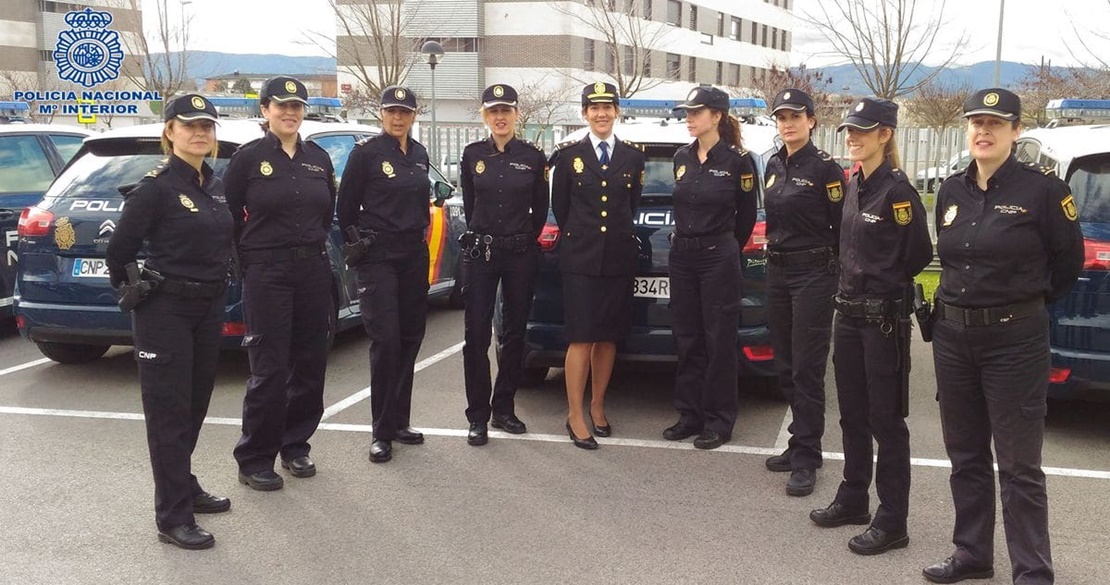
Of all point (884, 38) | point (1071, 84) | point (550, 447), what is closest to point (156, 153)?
point (550, 447)

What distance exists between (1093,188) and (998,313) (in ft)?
7.76

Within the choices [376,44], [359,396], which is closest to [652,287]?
[359,396]

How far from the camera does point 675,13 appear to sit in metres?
56.3

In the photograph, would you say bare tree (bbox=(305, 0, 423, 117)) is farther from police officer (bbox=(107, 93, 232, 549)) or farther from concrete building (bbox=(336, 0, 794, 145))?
police officer (bbox=(107, 93, 232, 549))

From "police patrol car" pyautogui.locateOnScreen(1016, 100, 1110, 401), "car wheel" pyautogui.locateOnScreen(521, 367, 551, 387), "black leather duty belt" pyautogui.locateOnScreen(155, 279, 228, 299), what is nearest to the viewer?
"black leather duty belt" pyautogui.locateOnScreen(155, 279, 228, 299)

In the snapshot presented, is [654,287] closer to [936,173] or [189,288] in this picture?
[189,288]

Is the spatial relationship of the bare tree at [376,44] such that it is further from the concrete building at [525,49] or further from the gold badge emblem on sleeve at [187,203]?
the gold badge emblem on sleeve at [187,203]

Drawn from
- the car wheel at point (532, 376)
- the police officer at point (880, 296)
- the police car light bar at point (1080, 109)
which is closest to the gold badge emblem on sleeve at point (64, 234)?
the car wheel at point (532, 376)

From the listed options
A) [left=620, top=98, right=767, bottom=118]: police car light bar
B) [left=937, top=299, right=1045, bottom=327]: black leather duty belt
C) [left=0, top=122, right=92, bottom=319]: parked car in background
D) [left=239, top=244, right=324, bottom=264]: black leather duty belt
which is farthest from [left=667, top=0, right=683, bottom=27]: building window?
[left=937, top=299, right=1045, bottom=327]: black leather duty belt

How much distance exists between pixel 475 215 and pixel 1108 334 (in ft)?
11.1

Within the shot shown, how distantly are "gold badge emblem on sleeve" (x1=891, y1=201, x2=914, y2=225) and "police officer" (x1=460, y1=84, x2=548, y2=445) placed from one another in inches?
86.2

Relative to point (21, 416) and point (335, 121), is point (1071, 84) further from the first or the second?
point (21, 416)

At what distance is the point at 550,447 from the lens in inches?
225

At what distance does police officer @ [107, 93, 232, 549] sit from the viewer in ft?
14.1
